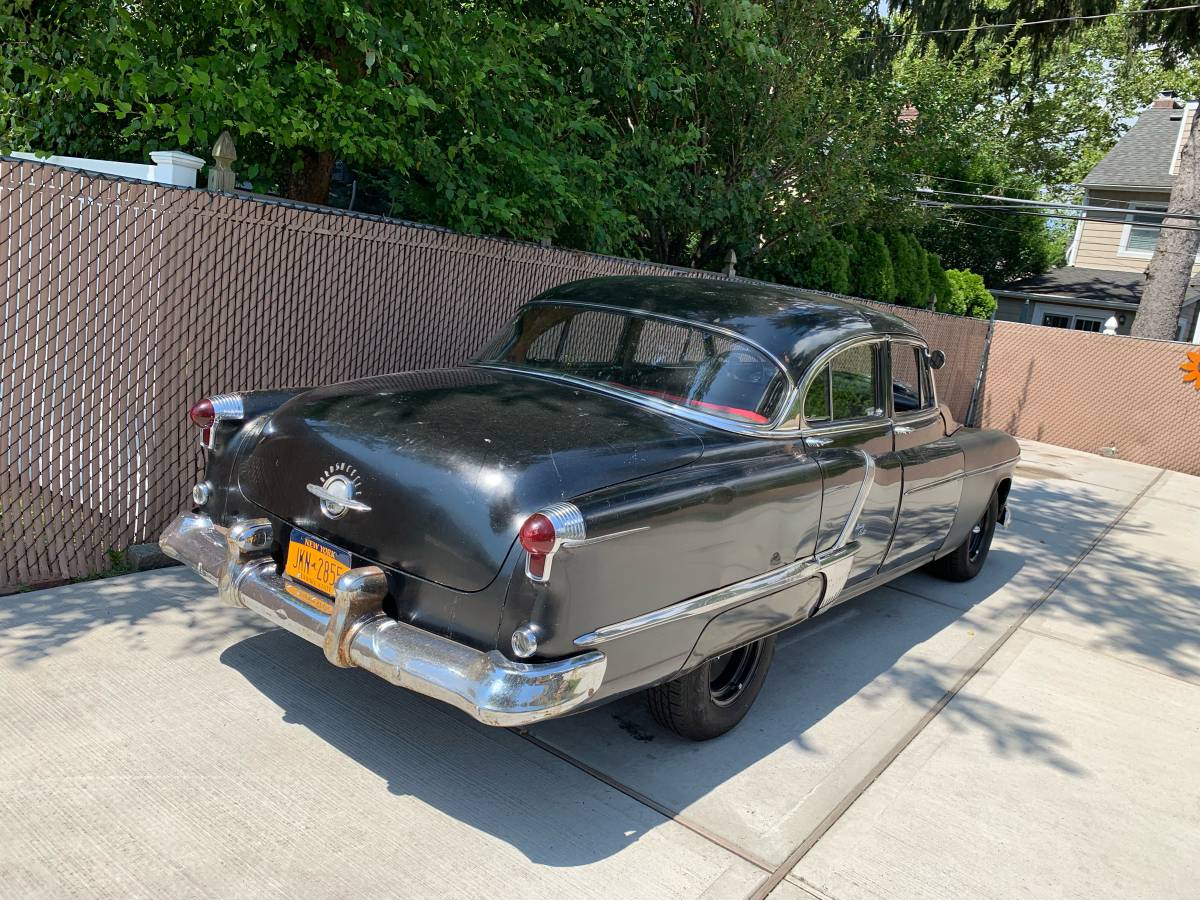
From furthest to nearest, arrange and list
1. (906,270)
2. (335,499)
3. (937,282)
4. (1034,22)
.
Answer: (937,282) < (1034,22) < (906,270) < (335,499)

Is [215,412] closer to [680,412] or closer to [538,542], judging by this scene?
[538,542]

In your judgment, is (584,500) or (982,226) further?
→ (982,226)

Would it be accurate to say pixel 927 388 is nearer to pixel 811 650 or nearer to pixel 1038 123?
pixel 811 650

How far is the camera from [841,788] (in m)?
3.77

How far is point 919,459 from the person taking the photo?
198 inches

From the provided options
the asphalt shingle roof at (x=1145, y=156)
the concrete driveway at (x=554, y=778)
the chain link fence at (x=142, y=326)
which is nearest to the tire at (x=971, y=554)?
the concrete driveway at (x=554, y=778)

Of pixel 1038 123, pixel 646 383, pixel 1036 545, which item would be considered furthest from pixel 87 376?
pixel 1038 123

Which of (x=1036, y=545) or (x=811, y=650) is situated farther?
(x=1036, y=545)

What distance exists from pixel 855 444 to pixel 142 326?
3.64 metres

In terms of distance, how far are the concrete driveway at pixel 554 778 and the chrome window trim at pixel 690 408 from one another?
131 centimetres

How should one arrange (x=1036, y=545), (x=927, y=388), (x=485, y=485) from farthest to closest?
(x=1036, y=545) → (x=927, y=388) → (x=485, y=485)

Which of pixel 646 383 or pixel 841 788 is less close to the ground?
pixel 646 383

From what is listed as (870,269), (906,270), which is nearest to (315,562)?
(870,269)

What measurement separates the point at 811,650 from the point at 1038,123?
35806mm
